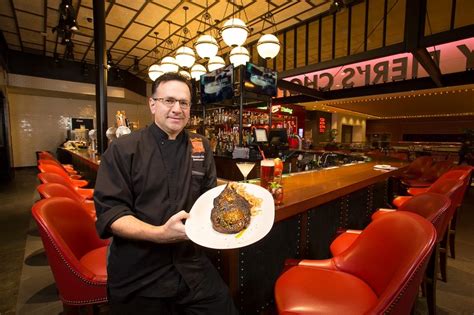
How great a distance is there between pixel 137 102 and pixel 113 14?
7.22 meters

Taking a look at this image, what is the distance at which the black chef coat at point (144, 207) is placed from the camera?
1.05 m

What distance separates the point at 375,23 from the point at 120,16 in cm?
650

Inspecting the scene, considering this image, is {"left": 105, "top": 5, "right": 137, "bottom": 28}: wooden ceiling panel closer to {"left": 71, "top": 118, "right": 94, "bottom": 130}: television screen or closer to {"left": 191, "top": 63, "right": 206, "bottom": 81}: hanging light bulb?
{"left": 191, "top": 63, "right": 206, "bottom": 81}: hanging light bulb

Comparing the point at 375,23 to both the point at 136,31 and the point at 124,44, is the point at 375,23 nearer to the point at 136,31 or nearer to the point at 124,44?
the point at 136,31

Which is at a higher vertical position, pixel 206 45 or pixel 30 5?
pixel 30 5

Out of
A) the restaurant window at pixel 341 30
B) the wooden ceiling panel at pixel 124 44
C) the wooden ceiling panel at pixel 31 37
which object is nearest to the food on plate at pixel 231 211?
the restaurant window at pixel 341 30

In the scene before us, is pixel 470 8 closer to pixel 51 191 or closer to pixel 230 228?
pixel 230 228

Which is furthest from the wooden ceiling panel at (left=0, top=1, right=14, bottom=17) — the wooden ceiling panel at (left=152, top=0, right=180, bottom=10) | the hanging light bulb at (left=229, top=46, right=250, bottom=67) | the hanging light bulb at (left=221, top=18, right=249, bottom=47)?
the hanging light bulb at (left=221, top=18, right=249, bottom=47)

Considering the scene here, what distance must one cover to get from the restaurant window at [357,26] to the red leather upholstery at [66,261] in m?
7.36

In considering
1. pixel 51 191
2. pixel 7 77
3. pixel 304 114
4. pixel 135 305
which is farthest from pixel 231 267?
pixel 304 114

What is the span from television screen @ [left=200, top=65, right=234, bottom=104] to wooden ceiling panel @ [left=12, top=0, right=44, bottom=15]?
422 cm

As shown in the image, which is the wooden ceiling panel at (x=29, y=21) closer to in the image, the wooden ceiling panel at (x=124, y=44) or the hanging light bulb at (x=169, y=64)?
the wooden ceiling panel at (x=124, y=44)

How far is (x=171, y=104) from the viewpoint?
1143 mm

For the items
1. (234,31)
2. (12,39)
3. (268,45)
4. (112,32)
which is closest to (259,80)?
(268,45)
